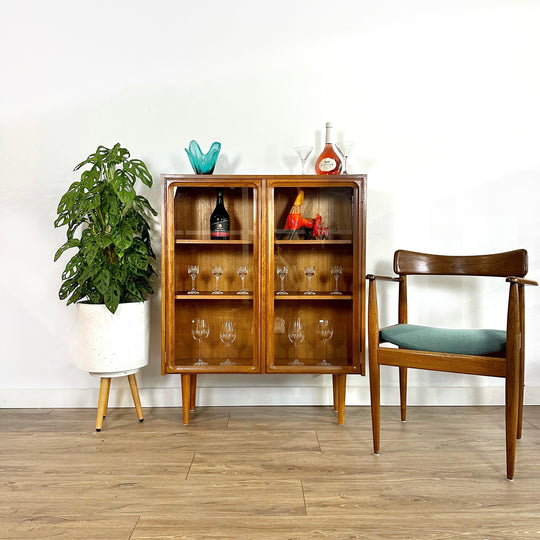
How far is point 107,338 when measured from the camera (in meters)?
2.39

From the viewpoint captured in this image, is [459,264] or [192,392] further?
[192,392]

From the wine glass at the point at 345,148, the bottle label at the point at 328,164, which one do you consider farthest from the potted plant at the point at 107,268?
the wine glass at the point at 345,148

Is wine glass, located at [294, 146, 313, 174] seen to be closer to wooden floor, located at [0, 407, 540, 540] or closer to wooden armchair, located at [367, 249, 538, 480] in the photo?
wooden armchair, located at [367, 249, 538, 480]

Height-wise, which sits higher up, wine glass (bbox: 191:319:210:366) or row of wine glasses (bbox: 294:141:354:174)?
row of wine glasses (bbox: 294:141:354:174)

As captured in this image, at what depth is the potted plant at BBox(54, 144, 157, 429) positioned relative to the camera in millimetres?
2338

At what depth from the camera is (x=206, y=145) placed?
9.22 feet

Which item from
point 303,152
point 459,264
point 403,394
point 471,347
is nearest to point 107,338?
point 303,152

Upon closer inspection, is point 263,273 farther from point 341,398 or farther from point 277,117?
point 277,117

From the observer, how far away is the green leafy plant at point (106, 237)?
2.33 meters

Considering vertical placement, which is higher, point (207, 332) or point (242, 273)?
point (242, 273)

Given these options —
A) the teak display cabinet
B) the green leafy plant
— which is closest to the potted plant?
the green leafy plant

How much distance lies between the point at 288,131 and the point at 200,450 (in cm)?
173

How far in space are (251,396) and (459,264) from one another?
1313 mm

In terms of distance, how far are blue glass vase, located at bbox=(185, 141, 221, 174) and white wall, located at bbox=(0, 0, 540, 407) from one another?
224 millimetres
